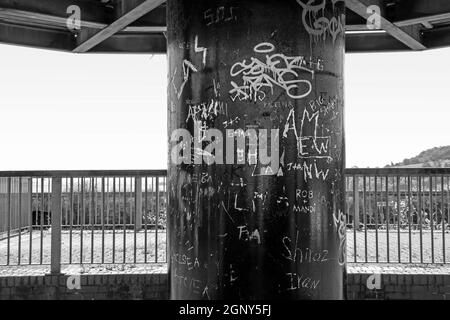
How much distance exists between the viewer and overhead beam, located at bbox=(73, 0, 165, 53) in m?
5.78

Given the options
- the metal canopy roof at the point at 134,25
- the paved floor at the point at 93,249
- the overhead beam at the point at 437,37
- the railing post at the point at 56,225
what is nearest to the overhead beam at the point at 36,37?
the metal canopy roof at the point at 134,25

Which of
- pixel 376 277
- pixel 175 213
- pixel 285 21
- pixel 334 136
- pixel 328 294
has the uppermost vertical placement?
pixel 285 21

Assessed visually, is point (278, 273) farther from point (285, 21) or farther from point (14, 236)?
point (14, 236)

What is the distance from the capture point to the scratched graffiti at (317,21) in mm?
4125

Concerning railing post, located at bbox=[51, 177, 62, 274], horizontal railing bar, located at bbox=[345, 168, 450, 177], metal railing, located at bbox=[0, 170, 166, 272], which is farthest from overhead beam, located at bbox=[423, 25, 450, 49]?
railing post, located at bbox=[51, 177, 62, 274]

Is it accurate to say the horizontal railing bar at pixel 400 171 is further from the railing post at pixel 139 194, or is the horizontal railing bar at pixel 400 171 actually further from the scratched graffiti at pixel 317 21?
the scratched graffiti at pixel 317 21

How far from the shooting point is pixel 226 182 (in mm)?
4090

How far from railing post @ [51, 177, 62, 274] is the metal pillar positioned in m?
3.88

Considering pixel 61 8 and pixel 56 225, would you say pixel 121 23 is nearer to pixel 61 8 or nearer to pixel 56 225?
pixel 61 8

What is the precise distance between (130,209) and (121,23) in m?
5.51

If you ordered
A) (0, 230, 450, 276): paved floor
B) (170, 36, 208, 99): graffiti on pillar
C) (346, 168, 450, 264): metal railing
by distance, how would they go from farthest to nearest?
(346, 168, 450, 264): metal railing → (0, 230, 450, 276): paved floor → (170, 36, 208, 99): graffiti on pillar

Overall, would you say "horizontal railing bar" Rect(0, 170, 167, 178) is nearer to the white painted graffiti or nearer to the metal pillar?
the metal pillar
